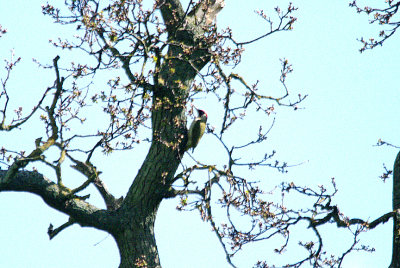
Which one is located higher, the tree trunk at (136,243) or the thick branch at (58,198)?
the thick branch at (58,198)

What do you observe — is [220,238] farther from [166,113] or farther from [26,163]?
[26,163]

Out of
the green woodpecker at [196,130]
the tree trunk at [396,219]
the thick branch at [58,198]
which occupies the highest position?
the green woodpecker at [196,130]

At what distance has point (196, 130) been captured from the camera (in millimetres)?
7473

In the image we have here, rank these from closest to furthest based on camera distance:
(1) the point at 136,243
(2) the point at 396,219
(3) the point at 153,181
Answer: (2) the point at 396,219
(1) the point at 136,243
(3) the point at 153,181

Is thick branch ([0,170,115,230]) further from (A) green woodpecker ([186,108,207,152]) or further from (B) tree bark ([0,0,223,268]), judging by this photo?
(A) green woodpecker ([186,108,207,152])

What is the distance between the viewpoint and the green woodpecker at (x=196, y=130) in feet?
23.7

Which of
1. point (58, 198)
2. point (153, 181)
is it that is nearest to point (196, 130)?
point (153, 181)

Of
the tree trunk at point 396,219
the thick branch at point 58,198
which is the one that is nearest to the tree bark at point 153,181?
the thick branch at point 58,198

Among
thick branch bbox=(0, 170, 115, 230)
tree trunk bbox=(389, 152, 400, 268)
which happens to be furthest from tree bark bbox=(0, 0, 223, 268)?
tree trunk bbox=(389, 152, 400, 268)

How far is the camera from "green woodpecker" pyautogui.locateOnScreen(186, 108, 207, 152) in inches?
285

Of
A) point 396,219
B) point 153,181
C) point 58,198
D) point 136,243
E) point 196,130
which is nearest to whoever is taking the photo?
point 396,219

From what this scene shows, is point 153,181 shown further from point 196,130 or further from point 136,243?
point 196,130

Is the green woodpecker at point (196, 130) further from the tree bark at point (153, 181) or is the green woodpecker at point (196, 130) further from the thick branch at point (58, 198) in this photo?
the thick branch at point (58, 198)

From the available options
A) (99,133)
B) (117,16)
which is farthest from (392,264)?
(117,16)
